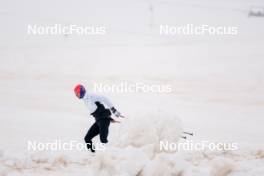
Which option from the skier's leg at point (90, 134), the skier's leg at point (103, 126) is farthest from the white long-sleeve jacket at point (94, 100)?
the skier's leg at point (90, 134)

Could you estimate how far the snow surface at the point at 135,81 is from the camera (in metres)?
6.47

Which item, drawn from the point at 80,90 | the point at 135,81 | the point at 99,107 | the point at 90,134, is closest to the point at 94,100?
the point at 99,107

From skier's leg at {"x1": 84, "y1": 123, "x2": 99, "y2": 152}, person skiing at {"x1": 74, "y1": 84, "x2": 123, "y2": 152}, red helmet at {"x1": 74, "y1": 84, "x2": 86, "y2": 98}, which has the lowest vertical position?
skier's leg at {"x1": 84, "y1": 123, "x2": 99, "y2": 152}

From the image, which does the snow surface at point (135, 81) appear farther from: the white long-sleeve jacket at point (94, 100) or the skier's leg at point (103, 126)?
the white long-sleeve jacket at point (94, 100)

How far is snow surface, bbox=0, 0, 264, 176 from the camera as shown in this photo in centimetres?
647

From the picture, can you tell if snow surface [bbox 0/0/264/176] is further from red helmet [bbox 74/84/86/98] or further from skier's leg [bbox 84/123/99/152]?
red helmet [bbox 74/84/86/98]

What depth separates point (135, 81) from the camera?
47.8 ft

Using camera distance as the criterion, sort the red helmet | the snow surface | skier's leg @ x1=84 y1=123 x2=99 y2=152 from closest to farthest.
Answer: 1. the snow surface
2. the red helmet
3. skier's leg @ x1=84 y1=123 x2=99 y2=152

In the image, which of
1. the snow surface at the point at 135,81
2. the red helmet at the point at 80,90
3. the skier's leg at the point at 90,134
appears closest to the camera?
the snow surface at the point at 135,81

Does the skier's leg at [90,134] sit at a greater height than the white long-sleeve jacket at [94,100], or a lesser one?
lesser

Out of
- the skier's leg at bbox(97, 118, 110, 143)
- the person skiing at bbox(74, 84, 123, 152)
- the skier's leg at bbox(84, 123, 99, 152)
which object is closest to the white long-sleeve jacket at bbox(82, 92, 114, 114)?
the person skiing at bbox(74, 84, 123, 152)

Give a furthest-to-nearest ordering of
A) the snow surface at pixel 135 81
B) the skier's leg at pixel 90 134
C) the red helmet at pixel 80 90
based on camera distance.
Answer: the skier's leg at pixel 90 134, the red helmet at pixel 80 90, the snow surface at pixel 135 81

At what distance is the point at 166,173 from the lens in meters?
5.46

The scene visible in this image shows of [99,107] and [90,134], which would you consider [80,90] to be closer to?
[99,107]
